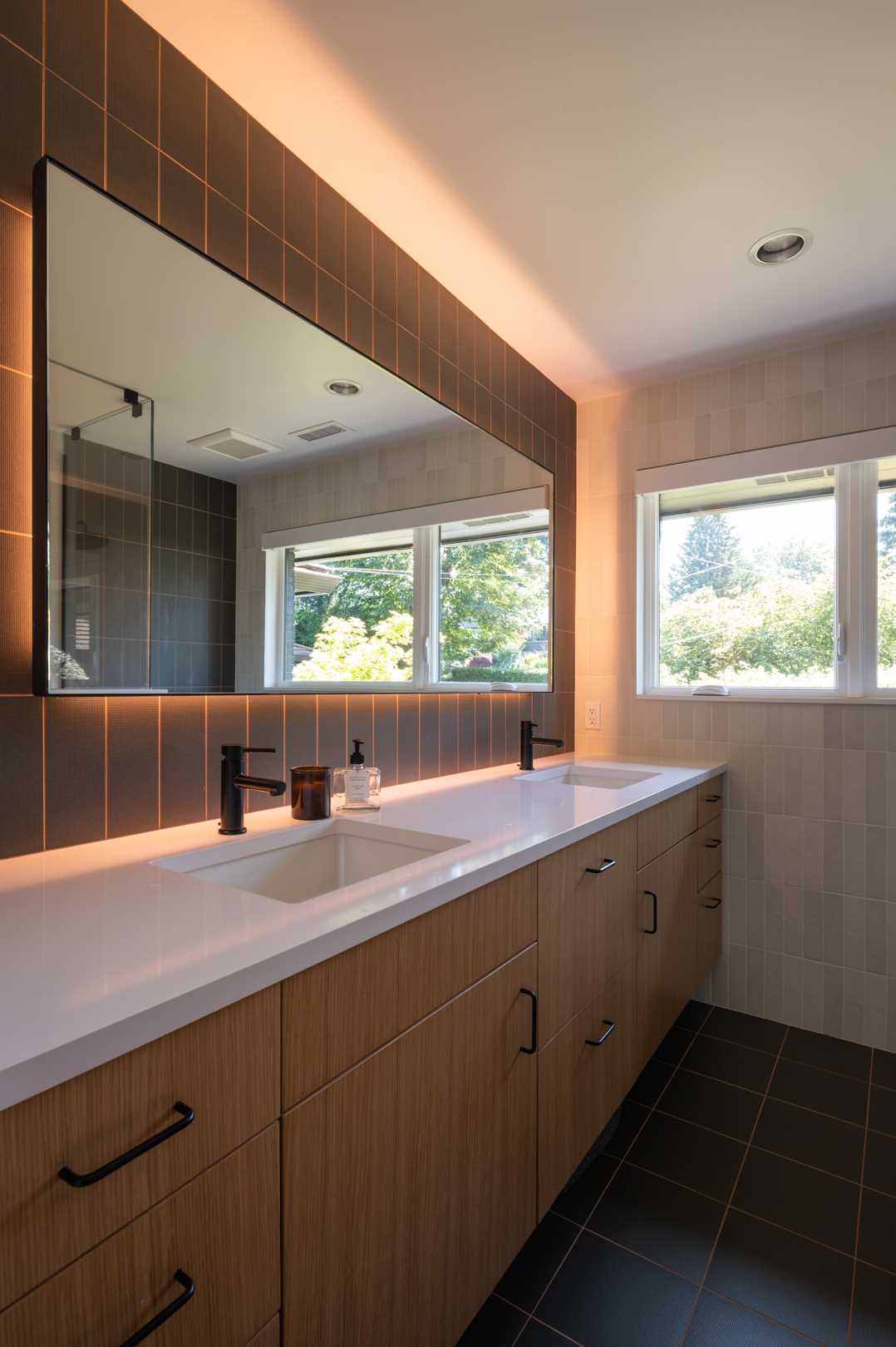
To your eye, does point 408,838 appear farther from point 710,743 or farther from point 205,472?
point 710,743

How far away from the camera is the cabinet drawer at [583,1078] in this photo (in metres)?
1.34

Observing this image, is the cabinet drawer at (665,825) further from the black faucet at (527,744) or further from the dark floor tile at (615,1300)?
the dark floor tile at (615,1300)

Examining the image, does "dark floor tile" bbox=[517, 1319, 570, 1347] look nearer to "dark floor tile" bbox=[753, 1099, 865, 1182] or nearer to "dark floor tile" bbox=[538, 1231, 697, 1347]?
"dark floor tile" bbox=[538, 1231, 697, 1347]

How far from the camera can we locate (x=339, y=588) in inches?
67.0

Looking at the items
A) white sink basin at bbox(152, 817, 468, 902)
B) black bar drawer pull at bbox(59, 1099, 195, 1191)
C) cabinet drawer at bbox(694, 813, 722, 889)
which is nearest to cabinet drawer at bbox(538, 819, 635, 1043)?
white sink basin at bbox(152, 817, 468, 902)

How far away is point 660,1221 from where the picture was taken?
5.07ft

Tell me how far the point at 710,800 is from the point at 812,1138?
1.00m

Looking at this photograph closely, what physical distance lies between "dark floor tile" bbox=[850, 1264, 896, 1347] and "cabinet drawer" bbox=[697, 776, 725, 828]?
1162 millimetres

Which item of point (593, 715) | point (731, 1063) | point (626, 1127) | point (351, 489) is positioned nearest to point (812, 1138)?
point (731, 1063)

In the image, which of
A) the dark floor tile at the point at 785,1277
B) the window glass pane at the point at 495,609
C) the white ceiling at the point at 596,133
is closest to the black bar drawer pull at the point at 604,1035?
the dark floor tile at the point at 785,1277

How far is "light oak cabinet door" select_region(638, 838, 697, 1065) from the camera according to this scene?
6.02 ft

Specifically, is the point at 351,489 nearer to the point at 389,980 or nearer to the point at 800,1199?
the point at 389,980

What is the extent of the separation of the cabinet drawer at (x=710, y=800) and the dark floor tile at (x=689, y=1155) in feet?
2.90

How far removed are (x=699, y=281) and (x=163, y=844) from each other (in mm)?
2182
